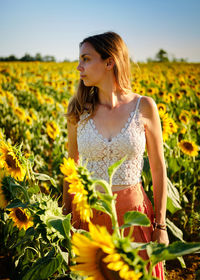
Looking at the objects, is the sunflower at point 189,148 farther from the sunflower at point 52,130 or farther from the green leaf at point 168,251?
the green leaf at point 168,251

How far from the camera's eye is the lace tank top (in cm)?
137

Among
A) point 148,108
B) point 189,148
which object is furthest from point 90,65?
point 189,148

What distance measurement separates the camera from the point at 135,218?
25.3 inches

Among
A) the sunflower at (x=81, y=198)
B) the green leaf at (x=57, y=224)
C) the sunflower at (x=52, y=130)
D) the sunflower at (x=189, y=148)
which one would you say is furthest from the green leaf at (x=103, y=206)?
the sunflower at (x=52, y=130)

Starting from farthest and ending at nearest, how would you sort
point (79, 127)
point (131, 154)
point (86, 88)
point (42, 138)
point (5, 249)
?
point (42, 138) < point (5, 249) < point (86, 88) < point (79, 127) < point (131, 154)

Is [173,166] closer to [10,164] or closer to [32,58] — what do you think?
[10,164]

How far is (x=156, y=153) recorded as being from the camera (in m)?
1.40

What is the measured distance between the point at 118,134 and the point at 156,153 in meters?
0.21

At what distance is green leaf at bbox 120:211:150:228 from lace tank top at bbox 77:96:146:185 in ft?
2.36

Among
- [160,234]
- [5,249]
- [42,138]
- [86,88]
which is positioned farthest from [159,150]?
[42,138]

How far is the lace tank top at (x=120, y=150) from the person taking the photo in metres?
1.37

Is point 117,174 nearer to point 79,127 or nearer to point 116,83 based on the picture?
point 79,127

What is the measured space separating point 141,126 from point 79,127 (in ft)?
1.13

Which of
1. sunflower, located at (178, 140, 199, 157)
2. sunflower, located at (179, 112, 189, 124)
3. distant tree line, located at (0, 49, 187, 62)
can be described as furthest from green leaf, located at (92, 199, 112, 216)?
distant tree line, located at (0, 49, 187, 62)
